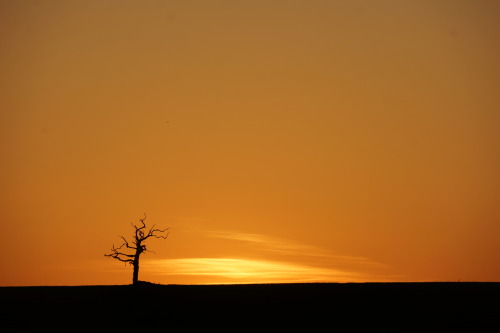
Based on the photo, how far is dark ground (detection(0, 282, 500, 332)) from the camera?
141 feet

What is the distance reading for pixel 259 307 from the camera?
48406 millimetres

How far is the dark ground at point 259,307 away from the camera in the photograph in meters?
42.9

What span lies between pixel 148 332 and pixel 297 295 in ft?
47.8

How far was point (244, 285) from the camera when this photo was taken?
59344 millimetres

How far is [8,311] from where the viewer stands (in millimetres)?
47531

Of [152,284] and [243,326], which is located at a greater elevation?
[152,284]

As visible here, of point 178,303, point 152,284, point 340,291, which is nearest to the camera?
point 178,303

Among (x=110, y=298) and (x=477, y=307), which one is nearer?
(x=477, y=307)

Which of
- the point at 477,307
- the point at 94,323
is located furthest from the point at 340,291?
the point at 94,323

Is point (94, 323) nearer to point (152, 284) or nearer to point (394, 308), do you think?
point (152, 284)

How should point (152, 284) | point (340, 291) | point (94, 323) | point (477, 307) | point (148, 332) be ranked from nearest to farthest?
1. point (148, 332)
2. point (94, 323)
3. point (477, 307)
4. point (340, 291)
5. point (152, 284)

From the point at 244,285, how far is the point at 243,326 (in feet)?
54.4

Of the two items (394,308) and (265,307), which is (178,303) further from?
(394,308)

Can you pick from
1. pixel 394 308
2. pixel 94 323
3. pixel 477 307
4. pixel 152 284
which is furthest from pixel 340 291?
pixel 94 323
